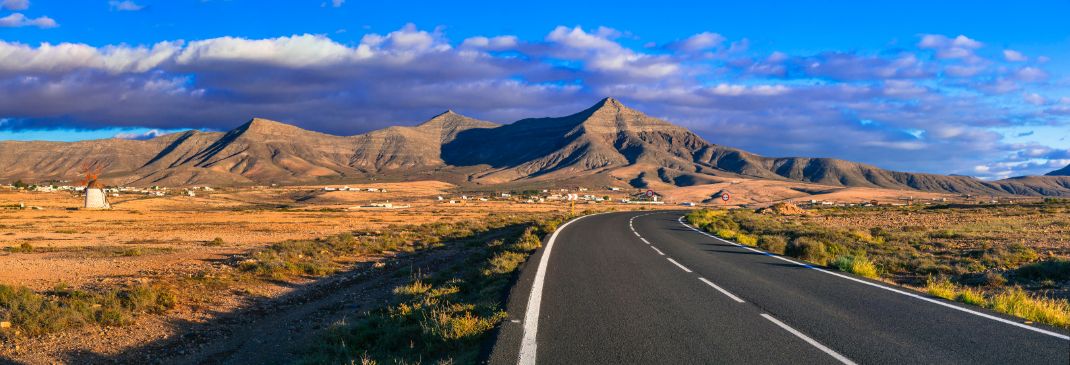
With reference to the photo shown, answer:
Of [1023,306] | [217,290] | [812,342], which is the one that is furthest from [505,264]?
[1023,306]

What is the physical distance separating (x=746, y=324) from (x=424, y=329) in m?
4.11

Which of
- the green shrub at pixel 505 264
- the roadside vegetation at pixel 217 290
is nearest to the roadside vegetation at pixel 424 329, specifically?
the roadside vegetation at pixel 217 290

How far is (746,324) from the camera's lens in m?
8.12

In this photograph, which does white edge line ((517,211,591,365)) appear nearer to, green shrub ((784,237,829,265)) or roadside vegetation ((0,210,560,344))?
roadside vegetation ((0,210,560,344))

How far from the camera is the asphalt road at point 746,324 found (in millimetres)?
6574

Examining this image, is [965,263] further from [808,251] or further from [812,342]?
[812,342]

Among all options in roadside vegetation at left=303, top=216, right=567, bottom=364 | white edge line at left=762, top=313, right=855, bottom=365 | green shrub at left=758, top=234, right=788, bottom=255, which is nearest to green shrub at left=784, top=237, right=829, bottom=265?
green shrub at left=758, top=234, right=788, bottom=255

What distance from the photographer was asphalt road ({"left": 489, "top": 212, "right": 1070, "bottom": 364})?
6574 millimetres

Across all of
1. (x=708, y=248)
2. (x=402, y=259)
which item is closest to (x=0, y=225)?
(x=402, y=259)

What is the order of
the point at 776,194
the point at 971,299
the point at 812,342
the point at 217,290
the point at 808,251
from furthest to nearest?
the point at 776,194 < the point at 808,251 < the point at 217,290 < the point at 971,299 < the point at 812,342

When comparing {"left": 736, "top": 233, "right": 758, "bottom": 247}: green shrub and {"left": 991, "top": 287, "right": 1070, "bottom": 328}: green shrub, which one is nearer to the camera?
{"left": 991, "top": 287, "right": 1070, "bottom": 328}: green shrub

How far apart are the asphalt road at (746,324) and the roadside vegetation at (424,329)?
1.36 ft

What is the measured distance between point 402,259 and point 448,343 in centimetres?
1583

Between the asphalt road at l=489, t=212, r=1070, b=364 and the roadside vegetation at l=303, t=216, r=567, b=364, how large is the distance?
1.36 ft
